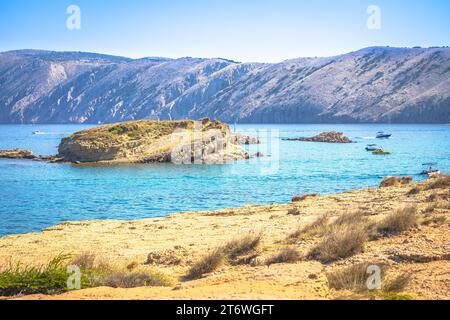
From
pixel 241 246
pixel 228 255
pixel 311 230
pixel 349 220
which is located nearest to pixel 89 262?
pixel 228 255

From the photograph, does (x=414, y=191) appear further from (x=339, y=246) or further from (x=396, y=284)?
(x=396, y=284)

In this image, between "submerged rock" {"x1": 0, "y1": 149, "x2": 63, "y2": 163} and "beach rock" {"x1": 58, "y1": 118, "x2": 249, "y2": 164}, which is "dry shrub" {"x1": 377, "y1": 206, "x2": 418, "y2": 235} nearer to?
"beach rock" {"x1": 58, "y1": 118, "x2": 249, "y2": 164}

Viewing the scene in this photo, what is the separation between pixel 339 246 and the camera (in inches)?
469

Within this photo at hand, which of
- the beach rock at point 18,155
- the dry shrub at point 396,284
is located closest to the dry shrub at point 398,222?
the dry shrub at point 396,284

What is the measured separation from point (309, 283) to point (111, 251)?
24.9 ft

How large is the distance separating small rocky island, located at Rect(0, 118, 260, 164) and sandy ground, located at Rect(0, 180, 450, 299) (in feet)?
111

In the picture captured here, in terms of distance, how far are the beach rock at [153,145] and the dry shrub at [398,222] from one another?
140ft

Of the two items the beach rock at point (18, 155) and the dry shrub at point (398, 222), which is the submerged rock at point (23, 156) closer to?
the beach rock at point (18, 155)

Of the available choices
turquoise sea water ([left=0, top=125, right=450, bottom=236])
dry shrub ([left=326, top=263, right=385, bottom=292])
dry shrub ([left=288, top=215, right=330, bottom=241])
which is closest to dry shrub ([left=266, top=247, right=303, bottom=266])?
dry shrub ([left=326, top=263, right=385, bottom=292])

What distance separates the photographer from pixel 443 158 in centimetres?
6103

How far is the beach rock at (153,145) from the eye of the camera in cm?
5816

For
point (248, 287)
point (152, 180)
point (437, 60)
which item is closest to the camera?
point (248, 287)
